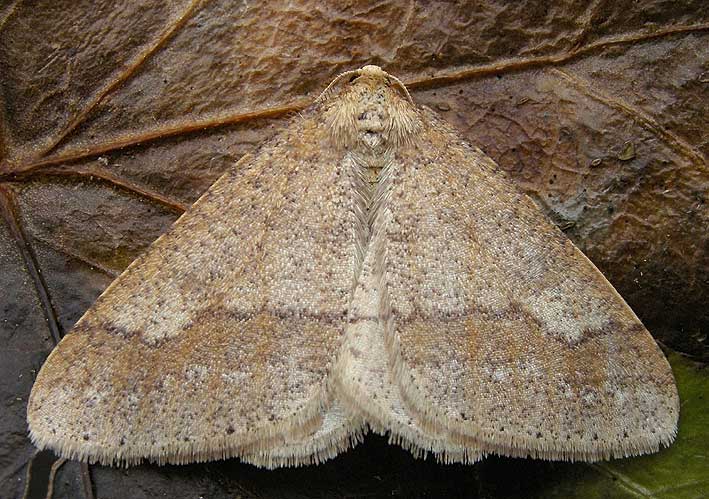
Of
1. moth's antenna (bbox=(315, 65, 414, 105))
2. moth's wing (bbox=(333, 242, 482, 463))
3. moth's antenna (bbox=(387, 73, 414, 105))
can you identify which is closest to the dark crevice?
moth's wing (bbox=(333, 242, 482, 463))

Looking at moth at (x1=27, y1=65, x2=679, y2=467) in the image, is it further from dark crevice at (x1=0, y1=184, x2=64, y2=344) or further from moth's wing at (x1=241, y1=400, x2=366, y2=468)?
dark crevice at (x1=0, y1=184, x2=64, y2=344)

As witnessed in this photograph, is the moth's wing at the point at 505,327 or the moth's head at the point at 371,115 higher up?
the moth's head at the point at 371,115

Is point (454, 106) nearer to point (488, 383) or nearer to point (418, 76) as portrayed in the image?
point (418, 76)

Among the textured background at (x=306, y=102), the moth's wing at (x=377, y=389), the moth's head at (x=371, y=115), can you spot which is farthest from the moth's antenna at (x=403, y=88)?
the moth's wing at (x=377, y=389)

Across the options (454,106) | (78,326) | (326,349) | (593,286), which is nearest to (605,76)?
(454,106)

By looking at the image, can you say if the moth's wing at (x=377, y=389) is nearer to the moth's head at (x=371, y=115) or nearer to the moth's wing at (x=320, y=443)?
the moth's wing at (x=320, y=443)

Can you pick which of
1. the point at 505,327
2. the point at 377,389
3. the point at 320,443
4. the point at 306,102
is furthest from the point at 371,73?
the point at 320,443
